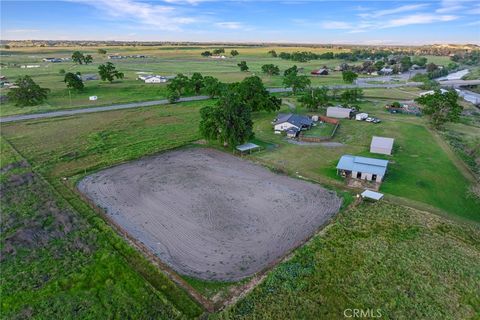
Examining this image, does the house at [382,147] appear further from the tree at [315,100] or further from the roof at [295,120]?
the tree at [315,100]

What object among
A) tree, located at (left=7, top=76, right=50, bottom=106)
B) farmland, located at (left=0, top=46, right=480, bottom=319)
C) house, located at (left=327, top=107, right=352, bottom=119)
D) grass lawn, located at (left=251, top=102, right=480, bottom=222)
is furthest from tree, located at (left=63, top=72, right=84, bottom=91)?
house, located at (left=327, top=107, right=352, bottom=119)

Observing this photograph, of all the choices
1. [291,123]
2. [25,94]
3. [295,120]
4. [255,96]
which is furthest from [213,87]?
Result: [25,94]

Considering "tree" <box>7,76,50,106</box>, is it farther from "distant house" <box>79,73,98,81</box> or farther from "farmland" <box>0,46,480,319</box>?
"distant house" <box>79,73,98,81</box>

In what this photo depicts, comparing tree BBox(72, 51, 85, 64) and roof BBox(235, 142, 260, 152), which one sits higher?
tree BBox(72, 51, 85, 64)

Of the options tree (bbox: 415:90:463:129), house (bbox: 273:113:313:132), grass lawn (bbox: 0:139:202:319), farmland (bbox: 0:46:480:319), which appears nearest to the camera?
grass lawn (bbox: 0:139:202:319)

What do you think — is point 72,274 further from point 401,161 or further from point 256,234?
point 401,161

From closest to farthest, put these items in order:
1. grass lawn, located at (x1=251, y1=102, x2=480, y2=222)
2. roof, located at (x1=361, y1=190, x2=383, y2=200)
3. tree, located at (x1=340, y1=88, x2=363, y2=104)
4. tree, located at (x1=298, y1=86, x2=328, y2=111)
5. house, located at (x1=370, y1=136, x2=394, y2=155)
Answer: roof, located at (x1=361, y1=190, x2=383, y2=200) < grass lawn, located at (x1=251, y1=102, x2=480, y2=222) < house, located at (x1=370, y1=136, x2=394, y2=155) < tree, located at (x1=298, y1=86, x2=328, y2=111) < tree, located at (x1=340, y1=88, x2=363, y2=104)

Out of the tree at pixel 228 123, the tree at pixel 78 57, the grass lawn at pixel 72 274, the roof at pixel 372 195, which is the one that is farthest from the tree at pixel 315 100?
the tree at pixel 78 57

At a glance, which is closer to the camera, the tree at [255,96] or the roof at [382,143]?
the roof at [382,143]

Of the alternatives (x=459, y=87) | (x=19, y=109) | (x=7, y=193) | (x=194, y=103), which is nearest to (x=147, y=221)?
(x=7, y=193)
